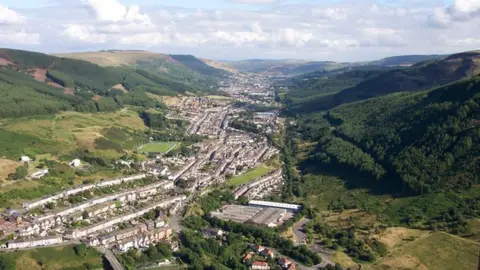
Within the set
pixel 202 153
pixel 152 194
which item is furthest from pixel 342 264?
pixel 202 153

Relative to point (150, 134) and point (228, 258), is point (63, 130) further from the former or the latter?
point (228, 258)

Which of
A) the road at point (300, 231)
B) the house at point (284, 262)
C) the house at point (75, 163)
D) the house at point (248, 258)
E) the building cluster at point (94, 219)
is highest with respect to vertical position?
the house at point (75, 163)

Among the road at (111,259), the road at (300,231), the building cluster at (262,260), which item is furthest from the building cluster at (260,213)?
the road at (111,259)

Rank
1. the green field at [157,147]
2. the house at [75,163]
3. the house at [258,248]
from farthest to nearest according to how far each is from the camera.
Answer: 1. the green field at [157,147]
2. the house at [75,163]
3. the house at [258,248]

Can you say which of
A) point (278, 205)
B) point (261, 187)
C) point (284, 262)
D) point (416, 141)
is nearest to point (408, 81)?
point (416, 141)

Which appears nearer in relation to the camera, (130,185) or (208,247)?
(208,247)

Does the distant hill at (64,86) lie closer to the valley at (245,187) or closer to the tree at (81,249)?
the valley at (245,187)

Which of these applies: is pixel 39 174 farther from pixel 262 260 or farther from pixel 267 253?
pixel 262 260
